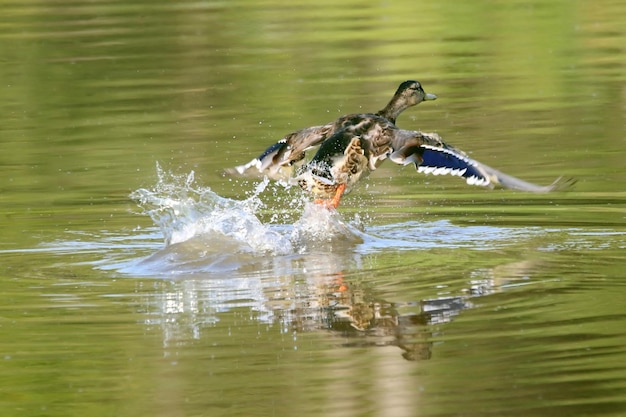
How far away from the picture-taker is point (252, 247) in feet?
33.9

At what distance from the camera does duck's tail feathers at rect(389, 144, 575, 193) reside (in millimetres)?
9898

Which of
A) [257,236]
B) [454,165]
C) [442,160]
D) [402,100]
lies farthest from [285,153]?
[454,165]

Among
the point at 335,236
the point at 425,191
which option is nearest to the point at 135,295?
the point at 335,236

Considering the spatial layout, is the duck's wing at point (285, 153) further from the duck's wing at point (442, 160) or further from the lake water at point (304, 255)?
the duck's wing at point (442, 160)

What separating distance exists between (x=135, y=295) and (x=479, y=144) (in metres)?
6.65

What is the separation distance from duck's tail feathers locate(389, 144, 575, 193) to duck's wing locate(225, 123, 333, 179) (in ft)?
3.70

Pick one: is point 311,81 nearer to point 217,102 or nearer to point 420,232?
point 217,102

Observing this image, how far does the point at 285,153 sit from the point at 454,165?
176 centimetres

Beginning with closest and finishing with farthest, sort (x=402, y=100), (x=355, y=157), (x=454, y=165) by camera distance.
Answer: (x=454, y=165)
(x=355, y=157)
(x=402, y=100)

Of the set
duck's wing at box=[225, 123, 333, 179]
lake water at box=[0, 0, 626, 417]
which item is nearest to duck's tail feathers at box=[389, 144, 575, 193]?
lake water at box=[0, 0, 626, 417]

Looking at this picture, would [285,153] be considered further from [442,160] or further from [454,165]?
[454,165]

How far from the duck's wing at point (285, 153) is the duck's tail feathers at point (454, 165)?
1128mm

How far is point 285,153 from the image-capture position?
1164cm

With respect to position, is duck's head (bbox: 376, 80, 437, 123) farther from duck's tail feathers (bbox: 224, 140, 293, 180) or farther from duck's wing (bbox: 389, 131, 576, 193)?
duck's wing (bbox: 389, 131, 576, 193)
